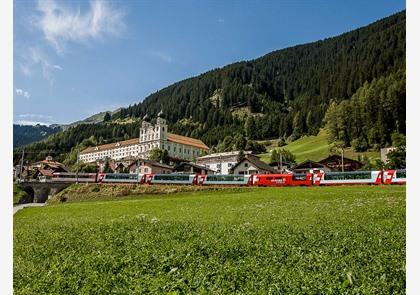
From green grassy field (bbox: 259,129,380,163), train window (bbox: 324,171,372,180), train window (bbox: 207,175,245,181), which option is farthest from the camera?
green grassy field (bbox: 259,129,380,163)

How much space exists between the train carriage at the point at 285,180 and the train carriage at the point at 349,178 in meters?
0.88

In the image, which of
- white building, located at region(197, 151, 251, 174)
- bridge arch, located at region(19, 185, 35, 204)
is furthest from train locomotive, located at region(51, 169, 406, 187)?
white building, located at region(197, 151, 251, 174)

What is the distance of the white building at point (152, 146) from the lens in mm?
114312

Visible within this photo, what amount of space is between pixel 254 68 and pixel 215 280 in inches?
7337

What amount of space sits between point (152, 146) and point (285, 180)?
284 feet

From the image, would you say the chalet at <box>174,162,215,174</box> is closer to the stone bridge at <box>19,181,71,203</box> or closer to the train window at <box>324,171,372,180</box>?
the stone bridge at <box>19,181,71,203</box>

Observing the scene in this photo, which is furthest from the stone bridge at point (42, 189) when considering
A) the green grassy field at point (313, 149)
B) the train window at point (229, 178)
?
the green grassy field at point (313, 149)

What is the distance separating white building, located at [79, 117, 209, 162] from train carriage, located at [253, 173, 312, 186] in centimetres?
7955

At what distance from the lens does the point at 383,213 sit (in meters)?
9.21

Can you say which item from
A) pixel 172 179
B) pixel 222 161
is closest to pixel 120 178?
pixel 172 179

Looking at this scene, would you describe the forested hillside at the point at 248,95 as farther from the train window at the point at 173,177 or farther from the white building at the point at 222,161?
the train window at the point at 173,177

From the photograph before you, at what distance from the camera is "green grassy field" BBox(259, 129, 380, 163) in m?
59.8
